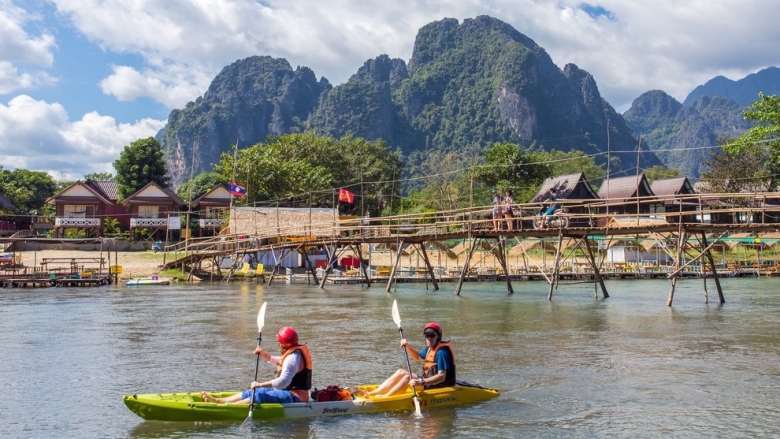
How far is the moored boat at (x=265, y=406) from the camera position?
13.0 m

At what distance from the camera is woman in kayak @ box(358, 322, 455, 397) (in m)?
14.3

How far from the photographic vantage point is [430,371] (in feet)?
48.0

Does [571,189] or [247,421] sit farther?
[571,189]

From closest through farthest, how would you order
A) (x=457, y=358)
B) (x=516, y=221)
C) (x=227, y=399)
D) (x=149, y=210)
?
(x=227, y=399) → (x=457, y=358) → (x=516, y=221) → (x=149, y=210)

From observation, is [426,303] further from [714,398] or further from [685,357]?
[714,398]

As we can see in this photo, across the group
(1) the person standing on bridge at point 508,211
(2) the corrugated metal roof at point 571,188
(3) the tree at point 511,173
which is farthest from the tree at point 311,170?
(1) the person standing on bridge at point 508,211

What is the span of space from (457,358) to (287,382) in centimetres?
747

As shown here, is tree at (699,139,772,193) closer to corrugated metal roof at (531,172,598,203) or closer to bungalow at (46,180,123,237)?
corrugated metal roof at (531,172,598,203)

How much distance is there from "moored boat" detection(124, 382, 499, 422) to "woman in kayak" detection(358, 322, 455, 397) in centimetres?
15

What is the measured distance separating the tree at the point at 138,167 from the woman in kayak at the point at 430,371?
68172 millimetres

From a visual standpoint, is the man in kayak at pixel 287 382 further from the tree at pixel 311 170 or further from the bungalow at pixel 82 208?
the bungalow at pixel 82 208

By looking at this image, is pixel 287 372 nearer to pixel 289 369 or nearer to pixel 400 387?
pixel 289 369

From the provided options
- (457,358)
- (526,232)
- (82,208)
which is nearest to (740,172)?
(526,232)

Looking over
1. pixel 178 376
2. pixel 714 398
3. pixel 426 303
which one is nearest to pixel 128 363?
pixel 178 376
